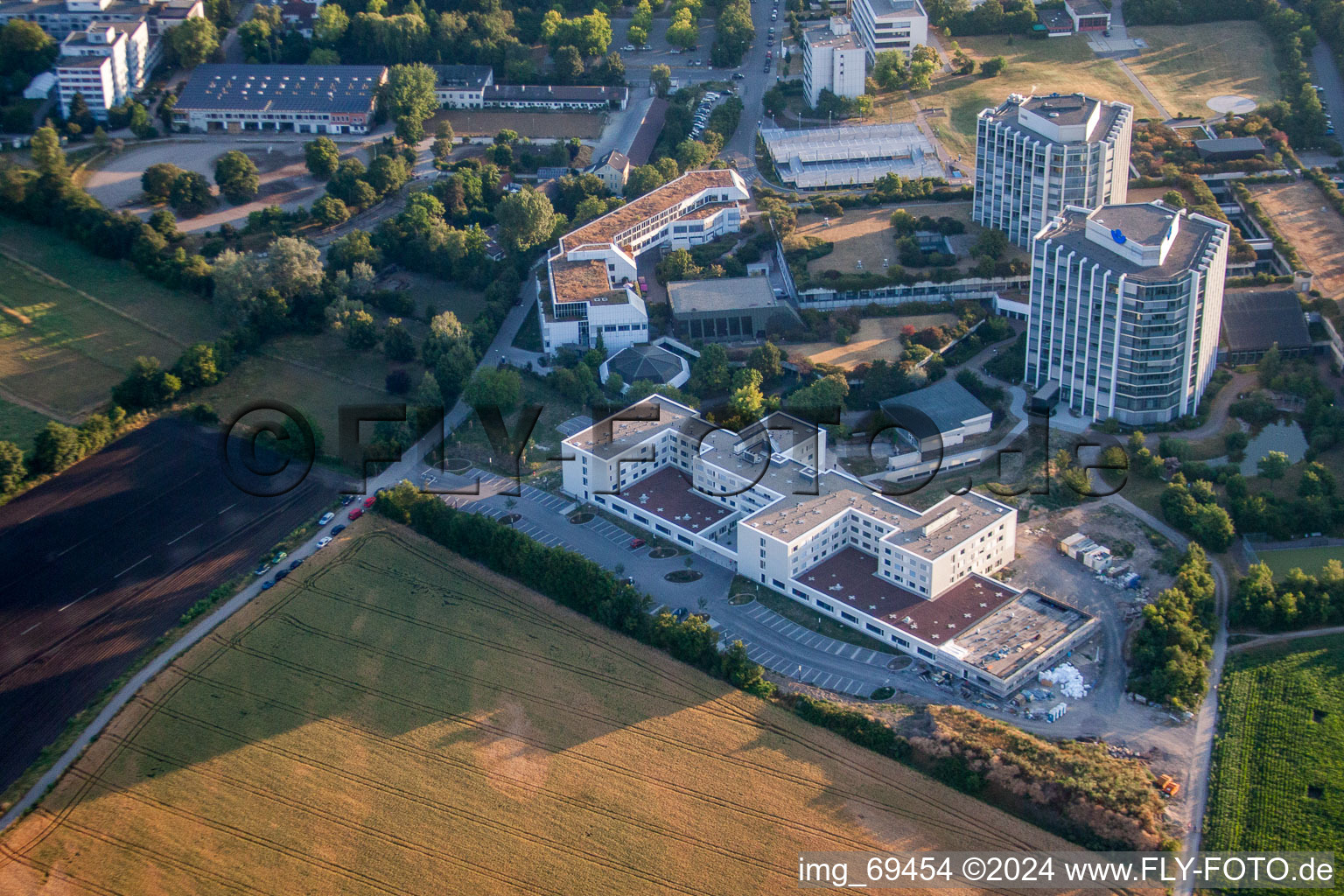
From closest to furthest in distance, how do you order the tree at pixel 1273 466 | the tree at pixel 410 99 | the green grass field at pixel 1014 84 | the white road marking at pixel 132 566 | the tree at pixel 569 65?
the white road marking at pixel 132 566 → the tree at pixel 1273 466 → the tree at pixel 410 99 → the green grass field at pixel 1014 84 → the tree at pixel 569 65

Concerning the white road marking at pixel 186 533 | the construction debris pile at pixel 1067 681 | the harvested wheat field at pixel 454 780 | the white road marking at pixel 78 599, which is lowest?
the harvested wheat field at pixel 454 780

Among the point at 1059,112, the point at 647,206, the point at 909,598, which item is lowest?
the point at 909,598

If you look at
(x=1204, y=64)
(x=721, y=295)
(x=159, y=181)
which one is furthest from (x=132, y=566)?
(x=1204, y=64)

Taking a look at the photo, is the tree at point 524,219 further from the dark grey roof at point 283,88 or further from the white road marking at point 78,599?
the white road marking at point 78,599

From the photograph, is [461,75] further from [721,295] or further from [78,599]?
[78,599]

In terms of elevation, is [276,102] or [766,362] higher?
[276,102]

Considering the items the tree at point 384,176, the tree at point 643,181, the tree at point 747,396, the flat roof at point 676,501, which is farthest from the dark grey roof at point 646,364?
the tree at point 384,176
